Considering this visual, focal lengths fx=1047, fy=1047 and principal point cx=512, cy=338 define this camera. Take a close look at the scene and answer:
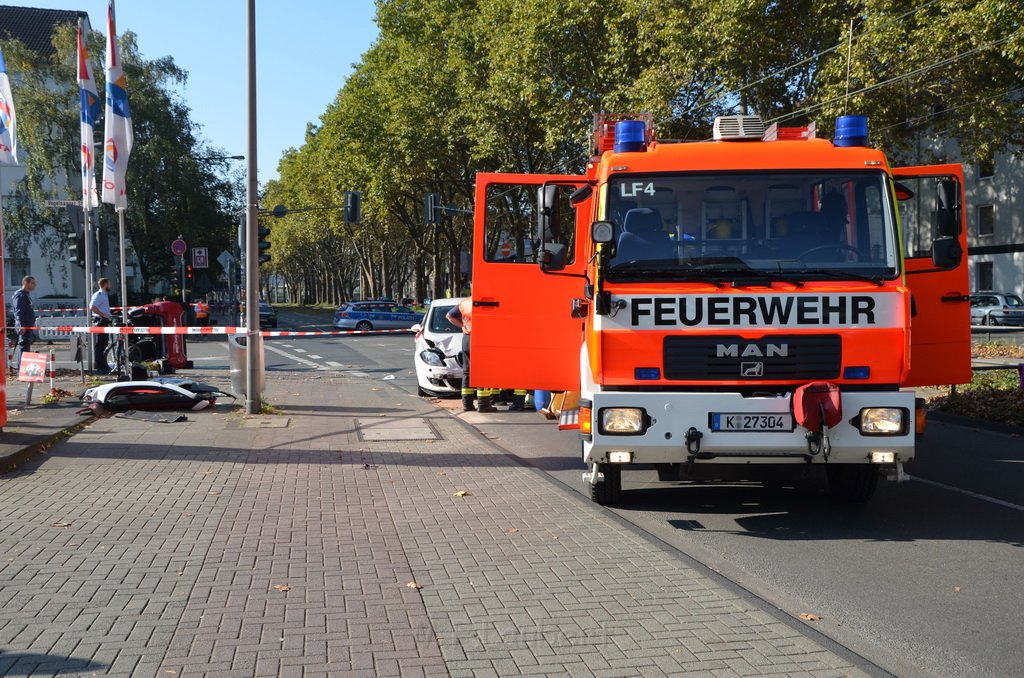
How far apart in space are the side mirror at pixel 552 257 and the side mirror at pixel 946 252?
274 centimetres

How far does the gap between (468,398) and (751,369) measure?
347 inches

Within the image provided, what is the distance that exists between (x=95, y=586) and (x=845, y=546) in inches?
185

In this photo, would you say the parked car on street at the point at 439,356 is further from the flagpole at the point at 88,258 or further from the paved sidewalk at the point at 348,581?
the flagpole at the point at 88,258

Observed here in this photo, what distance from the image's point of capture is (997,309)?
42438 millimetres

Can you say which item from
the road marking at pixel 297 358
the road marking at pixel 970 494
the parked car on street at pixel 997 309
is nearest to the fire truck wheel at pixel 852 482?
the road marking at pixel 970 494

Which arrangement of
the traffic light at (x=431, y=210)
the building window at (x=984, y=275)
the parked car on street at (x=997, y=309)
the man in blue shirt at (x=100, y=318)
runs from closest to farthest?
the man in blue shirt at (x=100, y=318)
the traffic light at (x=431, y=210)
the parked car on street at (x=997, y=309)
the building window at (x=984, y=275)

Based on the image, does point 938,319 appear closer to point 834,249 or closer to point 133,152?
point 834,249

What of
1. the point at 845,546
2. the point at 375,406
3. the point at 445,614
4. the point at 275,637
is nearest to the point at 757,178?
the point at 845,546

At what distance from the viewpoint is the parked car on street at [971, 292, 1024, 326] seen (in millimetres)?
41750

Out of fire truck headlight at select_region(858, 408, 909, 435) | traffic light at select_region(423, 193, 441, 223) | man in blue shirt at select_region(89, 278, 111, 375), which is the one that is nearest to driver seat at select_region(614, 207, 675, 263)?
fire truck headlight at select_region(858, 408, 909, 435)

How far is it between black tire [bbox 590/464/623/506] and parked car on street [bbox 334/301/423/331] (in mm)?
38051

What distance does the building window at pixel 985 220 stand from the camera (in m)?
47.5

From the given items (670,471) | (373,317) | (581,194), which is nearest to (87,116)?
(581,194)

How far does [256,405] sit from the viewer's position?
14.4 metres
